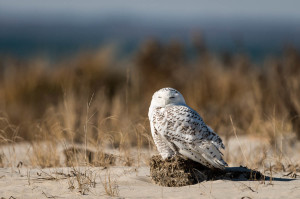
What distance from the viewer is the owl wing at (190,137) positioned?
3.71m

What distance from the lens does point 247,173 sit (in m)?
4.08

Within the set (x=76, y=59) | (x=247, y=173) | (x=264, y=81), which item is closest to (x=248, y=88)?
(x=264, y=81)

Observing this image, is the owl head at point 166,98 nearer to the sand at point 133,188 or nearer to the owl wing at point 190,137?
the owl wing at point 190,137

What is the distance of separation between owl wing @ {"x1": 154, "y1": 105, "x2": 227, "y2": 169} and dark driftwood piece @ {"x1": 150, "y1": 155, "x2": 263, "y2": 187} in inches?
4.9

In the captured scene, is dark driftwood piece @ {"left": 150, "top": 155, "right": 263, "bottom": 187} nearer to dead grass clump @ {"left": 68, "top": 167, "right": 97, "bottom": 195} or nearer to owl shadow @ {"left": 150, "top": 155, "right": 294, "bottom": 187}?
owl shadow @ {"left": 150, "top": 155, "right": 294, "bottom": 187}

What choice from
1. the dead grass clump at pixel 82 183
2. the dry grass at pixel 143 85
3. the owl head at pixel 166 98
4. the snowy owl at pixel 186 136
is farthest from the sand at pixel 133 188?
the dry grass at pixel 143 85

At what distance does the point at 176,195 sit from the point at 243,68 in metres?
6.00

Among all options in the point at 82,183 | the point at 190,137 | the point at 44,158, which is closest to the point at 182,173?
the point at 190,137

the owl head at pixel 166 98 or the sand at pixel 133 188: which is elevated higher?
the owl head at pixel 166 98

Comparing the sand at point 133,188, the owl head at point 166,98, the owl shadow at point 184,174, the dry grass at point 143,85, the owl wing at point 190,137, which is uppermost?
the dry grass at point 143,85

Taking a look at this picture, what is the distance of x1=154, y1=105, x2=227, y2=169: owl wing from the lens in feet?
12.2

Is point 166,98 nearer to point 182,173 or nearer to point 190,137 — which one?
point 190,137

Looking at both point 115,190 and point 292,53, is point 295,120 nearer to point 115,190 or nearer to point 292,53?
point 292,53

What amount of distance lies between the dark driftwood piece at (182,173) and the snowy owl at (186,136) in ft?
0.36
